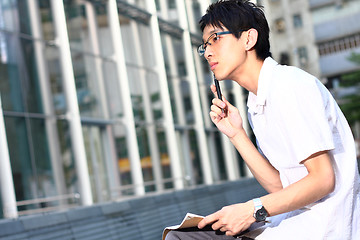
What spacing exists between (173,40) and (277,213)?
91.9 ft

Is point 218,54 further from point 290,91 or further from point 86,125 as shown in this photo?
point 86,125

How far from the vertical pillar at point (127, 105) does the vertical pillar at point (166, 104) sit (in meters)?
3.24

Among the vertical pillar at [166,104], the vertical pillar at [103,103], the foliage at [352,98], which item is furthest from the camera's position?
the foliage at [352,98]

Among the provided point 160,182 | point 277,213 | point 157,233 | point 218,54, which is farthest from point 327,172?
point 160,182

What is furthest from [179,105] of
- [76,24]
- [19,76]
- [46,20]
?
[19,76]

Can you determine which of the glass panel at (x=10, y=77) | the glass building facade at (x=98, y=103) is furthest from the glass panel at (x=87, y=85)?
the glass panel at (x=10, y=77)

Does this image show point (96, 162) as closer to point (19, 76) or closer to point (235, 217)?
point (19, 76)

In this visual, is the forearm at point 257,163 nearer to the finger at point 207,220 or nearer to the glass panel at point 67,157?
the finger at point 207,220

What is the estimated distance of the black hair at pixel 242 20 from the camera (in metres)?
2.77

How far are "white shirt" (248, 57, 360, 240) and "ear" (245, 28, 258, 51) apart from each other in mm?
165

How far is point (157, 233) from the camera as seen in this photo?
27.9 ft

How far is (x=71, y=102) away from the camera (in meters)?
19.9

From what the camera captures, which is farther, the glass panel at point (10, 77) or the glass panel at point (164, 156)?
the glass panel at point (164, 156)

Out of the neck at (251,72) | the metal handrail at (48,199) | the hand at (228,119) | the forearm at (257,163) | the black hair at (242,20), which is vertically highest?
the black hair at (242,20)
